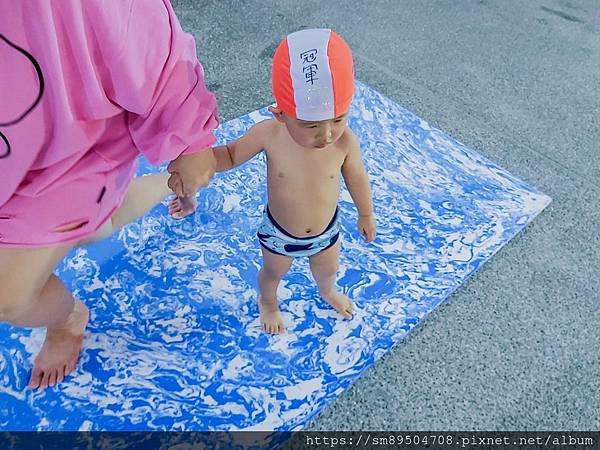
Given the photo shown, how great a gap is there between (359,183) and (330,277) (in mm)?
175

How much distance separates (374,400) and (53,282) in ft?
1.66

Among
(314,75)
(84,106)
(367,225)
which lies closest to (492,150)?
(367,225)

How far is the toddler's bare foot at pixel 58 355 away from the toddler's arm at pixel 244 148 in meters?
0.36

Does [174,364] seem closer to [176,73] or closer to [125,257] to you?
[125,257]

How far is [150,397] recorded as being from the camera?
0.85 meters

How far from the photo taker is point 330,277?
2.99 ft

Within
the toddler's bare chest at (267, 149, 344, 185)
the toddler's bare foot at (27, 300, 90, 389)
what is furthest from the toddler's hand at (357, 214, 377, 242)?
the toddler's bare foot at (27, 300, 90, 389)

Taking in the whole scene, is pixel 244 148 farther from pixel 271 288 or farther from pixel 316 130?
pixel 271 288

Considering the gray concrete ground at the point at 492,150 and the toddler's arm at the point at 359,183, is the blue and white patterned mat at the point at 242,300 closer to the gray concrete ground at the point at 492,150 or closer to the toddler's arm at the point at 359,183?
the gray concrete ground at the point at 492,150

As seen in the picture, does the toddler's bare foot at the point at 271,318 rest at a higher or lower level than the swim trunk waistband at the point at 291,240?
lower

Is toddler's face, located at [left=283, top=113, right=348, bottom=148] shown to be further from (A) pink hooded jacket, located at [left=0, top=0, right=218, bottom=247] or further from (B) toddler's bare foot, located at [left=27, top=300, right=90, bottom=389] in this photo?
(B) toddler's bare foot, located at [left=27, top=300, right=90, bottom=389]

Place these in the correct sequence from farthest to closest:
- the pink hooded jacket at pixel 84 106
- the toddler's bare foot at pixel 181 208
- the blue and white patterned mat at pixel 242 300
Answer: the toddler's bare foot at pixel 181 208
the blue and white patterned mat at pixel 242 300
the pink hooded jacket at pixel 84 106

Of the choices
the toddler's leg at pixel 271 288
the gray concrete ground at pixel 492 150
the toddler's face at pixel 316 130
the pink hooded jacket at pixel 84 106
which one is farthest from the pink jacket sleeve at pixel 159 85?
the gray concrete ground at pixel 492 150

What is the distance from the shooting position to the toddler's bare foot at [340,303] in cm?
95
